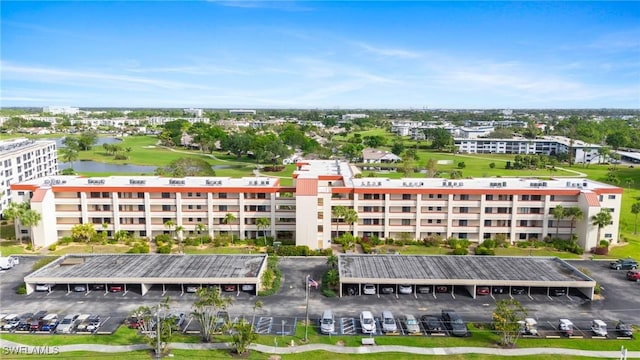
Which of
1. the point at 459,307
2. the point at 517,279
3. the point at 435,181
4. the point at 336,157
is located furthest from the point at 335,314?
the point at 336,157

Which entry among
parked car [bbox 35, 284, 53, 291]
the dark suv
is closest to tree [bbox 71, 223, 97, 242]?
parked car [bbox 35, 284, 53, 291]

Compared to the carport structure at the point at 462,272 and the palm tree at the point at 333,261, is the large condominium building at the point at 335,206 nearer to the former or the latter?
the carport structure at the point at 462,272

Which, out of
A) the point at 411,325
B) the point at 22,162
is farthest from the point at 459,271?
the point at 22,162

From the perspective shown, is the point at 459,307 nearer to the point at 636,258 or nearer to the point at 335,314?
the point at 335,314

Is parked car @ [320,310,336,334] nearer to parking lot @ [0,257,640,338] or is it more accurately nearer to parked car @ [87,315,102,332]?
parking lot @ [0,257,640,338]

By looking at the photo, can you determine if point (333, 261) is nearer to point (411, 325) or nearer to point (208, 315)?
point (411, 325)

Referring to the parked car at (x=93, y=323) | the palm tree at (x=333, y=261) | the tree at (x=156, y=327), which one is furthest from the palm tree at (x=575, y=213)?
the parked car at (x=93, y=323)
